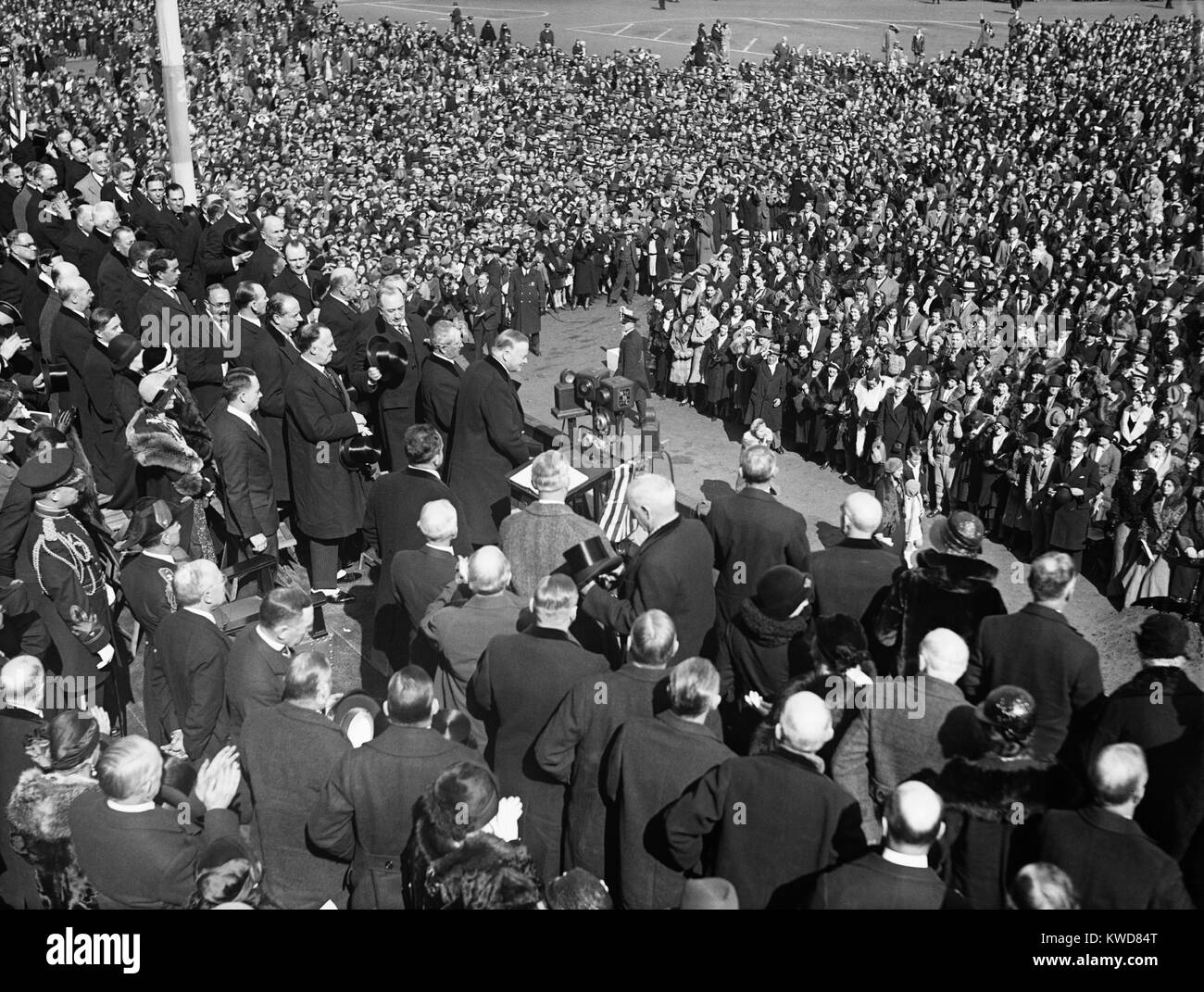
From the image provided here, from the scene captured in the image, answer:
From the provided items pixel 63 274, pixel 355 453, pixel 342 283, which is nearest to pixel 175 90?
pixel 342 283

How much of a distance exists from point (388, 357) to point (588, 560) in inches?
121

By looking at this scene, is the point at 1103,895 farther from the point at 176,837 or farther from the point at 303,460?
the point at 303,460

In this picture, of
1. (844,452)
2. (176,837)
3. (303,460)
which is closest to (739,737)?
(176,837)

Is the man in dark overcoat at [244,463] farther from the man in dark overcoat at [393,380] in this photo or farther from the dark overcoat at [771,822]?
the dark overcoat at [771,822]

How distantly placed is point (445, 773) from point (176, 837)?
1.06 m

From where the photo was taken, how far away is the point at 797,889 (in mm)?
4281

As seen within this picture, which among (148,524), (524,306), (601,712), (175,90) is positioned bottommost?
(524,306)

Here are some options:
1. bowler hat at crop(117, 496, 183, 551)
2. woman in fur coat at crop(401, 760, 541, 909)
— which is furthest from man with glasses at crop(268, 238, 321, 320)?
woman in fur coat at crop(401, 760, 541, 909)

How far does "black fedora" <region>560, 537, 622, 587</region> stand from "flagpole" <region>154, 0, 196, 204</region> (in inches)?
397

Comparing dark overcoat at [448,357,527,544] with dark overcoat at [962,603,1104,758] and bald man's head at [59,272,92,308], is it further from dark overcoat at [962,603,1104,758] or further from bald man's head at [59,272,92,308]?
dark overcoat at [962,603,1104,758]

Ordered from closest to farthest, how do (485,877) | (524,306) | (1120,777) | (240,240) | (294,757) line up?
(485,877) → (1120,777) → (294,757) → (240,240) → (524,306)

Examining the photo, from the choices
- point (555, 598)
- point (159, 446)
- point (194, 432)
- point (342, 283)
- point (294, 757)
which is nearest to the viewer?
point (294, 757)

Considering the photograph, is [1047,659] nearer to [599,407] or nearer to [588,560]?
[588,560]

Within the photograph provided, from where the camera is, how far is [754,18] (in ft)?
177
